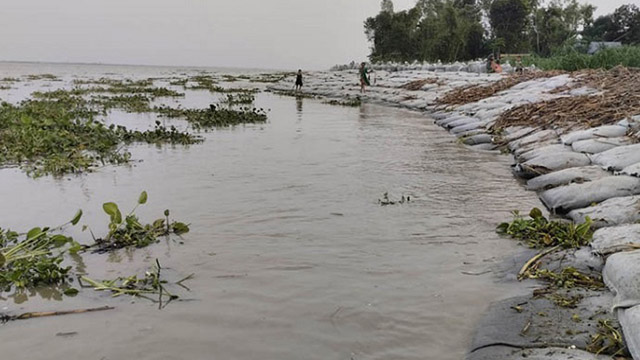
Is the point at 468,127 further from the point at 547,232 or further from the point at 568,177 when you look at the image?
the point at 547,232

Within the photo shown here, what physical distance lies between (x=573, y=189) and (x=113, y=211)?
15.1ft

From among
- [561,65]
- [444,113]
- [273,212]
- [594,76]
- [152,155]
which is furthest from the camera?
[561,65]

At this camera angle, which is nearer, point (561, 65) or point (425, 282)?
point (425, 282)

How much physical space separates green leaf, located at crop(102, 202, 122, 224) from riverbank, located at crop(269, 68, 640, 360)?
3.00 m

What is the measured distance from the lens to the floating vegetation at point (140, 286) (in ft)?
10.3

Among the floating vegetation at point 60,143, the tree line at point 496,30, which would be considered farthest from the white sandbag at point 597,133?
the tree line at point 496,30

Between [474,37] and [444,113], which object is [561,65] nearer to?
[444,113]

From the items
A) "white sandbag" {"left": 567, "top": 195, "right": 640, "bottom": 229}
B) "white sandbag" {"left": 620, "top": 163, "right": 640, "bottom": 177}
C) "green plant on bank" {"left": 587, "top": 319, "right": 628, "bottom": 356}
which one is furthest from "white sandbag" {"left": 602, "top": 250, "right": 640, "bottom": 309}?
"white sandbag" {"left": 620, "top": 163, "right": 640, "bottom": 177}

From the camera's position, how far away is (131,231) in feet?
13.6

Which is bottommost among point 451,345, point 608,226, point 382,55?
point 451,345

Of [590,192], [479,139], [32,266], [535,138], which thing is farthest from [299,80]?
[32,266]

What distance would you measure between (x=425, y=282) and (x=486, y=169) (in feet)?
14.9

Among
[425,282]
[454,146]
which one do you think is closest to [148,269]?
[425,282]

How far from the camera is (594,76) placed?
1116 centimetres
